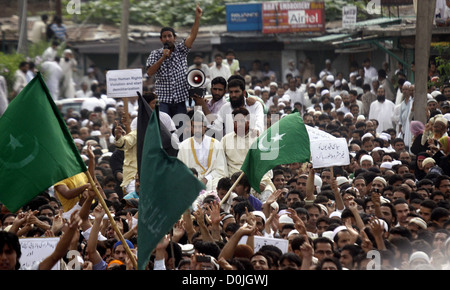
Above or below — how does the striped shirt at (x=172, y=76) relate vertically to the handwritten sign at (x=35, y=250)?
above

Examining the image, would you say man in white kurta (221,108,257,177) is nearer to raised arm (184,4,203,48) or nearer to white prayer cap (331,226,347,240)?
raised arm (184,4,203,48)

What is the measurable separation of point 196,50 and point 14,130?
71.1 ft

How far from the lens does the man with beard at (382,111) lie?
752 inches

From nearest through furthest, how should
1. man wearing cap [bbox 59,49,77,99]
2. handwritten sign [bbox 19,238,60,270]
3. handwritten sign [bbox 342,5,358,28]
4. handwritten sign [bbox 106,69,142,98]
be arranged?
handwritten sign [bbox 19,238,60,270], handwritten sign [bbox 106,69,142,98], handwritten sign [bbox 342,5,358,28], man wearing cap [bbox 59,49,77,99]

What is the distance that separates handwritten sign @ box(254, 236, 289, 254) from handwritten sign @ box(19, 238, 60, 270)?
6.11 ft

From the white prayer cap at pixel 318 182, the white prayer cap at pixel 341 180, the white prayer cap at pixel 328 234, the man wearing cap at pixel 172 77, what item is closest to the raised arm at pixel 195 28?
the man wearing cap at pixel 172 77

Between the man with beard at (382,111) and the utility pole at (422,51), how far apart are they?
360 centimetres

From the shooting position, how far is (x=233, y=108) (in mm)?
12828

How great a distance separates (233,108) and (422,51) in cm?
411

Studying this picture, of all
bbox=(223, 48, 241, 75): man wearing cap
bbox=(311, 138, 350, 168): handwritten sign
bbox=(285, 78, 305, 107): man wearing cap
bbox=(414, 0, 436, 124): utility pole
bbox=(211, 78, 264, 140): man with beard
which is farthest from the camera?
bbox=(285, 78, 305, 107): man wearing cap

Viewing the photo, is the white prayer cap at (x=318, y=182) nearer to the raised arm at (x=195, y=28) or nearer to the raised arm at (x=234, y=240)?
the raised arm at (x=195, y=28)

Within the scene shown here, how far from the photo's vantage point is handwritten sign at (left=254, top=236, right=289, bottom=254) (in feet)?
28.1

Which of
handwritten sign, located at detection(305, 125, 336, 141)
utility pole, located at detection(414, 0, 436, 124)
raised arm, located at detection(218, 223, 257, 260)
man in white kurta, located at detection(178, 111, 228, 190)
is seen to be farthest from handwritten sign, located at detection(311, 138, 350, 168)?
raised arm, located at detection(218, 223, 257, 260)

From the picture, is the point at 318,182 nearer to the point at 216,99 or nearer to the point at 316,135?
the point at 316,135
